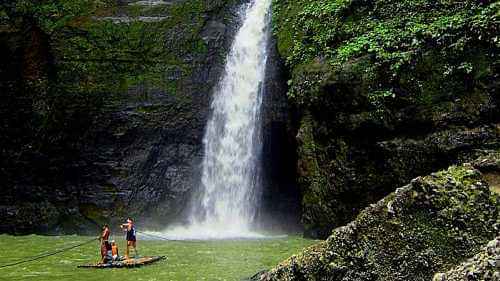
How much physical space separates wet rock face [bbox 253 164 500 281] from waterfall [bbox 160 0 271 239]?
14.4 m

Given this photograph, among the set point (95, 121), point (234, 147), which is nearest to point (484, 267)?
point (234, 147)

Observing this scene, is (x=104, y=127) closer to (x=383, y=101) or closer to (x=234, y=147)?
(x=234, y=147)

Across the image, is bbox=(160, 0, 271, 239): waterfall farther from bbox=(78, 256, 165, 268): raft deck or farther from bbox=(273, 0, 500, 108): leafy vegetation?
bbox=(78, 256, 165, 268): raft deck

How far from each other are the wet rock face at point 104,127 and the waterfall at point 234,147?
1.74 feet

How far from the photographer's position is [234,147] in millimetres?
19641

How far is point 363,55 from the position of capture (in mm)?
14031

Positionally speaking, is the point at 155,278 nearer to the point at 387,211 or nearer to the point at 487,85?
the point at 387,211

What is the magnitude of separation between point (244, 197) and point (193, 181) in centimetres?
229

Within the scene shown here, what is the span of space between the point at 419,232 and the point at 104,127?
17.7 m

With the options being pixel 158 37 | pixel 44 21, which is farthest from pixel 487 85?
pixel 44 21

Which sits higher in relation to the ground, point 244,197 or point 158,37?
point 158,37

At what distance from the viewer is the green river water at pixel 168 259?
9.73 m

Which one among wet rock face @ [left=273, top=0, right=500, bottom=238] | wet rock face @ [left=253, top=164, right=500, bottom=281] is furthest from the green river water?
wet rock face @ [left=253, top=164, right=500, bottom=281]

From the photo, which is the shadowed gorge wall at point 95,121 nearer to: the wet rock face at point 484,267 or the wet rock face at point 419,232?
the wet rock face at point 419,232
